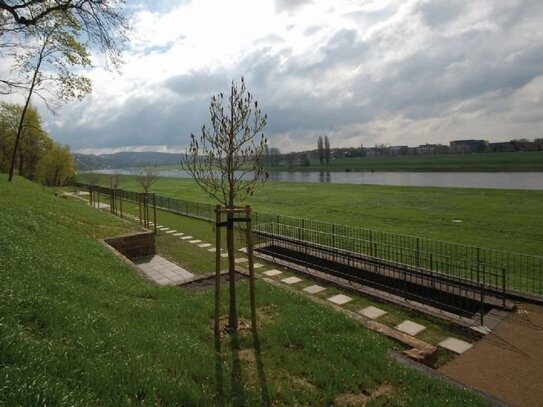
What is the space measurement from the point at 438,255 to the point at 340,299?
4577mm

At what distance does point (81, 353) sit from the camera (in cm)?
387

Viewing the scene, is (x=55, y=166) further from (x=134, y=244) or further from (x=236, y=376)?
(x=236, y=376)

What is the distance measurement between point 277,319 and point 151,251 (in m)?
10.2

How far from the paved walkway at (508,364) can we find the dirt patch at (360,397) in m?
2.32

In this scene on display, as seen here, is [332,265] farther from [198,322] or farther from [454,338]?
[198,322]

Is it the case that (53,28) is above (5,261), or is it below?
above

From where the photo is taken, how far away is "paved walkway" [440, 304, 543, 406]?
6109 millimetres

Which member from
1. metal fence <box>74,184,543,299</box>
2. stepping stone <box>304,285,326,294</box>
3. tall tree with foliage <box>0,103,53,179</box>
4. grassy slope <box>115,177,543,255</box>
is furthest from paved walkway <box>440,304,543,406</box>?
tall tree with foliage <box>0,103,53,179</box>

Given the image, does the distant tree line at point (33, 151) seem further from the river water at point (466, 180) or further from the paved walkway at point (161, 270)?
the river water at point (466, 180)

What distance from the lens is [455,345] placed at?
7730 mm

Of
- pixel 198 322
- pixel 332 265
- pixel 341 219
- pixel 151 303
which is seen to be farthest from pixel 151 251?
pixel 341 219

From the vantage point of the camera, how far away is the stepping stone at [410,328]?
27.3ft

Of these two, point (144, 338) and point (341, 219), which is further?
point (341, 219)

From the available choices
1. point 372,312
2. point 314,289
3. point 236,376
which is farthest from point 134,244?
point 236,376
